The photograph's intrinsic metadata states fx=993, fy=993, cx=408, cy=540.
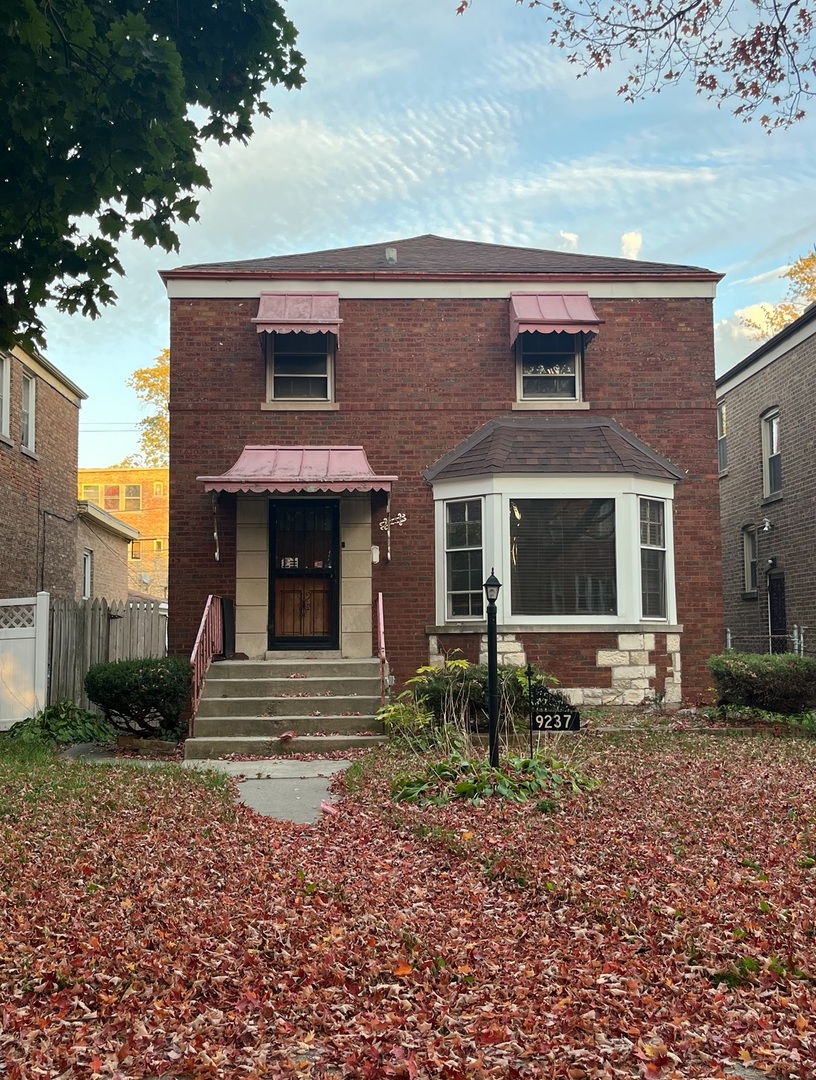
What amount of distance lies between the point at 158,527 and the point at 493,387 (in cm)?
3199

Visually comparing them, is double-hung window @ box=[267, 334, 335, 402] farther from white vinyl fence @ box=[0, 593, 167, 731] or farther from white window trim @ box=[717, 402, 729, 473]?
white window trim @ box=[717, 402, 729, 473]

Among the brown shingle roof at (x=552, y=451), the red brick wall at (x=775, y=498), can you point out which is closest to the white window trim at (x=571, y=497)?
the brown shingle roof at (x=552, y=451)

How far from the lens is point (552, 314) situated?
14211 mm

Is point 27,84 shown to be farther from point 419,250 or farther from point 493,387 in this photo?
point 419,250

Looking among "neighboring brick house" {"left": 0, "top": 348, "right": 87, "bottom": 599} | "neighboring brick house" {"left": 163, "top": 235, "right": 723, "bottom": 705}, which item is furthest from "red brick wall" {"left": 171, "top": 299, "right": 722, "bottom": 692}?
"neighboring brick house" {"left": 0, "top": 348, "right": 87, "bottom": 599}

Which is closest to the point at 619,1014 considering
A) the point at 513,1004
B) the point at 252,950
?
the point at 513,1004

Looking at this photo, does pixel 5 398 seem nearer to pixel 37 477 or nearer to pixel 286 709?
pixel 37 477

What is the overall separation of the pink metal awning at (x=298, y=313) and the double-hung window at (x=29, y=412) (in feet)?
23.0

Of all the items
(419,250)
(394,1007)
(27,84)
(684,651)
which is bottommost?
(394,1007)

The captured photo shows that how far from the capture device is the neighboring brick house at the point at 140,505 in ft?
144

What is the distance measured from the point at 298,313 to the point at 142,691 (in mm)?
5906

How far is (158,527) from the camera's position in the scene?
44062mm

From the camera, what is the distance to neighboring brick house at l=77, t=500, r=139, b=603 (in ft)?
76.6

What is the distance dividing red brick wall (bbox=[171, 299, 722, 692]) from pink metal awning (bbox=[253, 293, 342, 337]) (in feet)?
1.02
